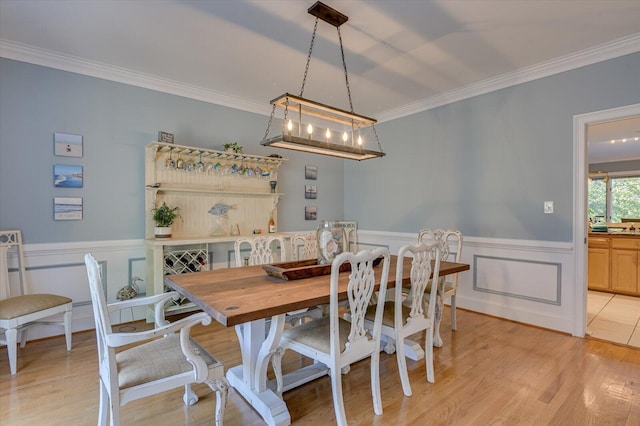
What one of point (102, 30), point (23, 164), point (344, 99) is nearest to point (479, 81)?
point (344, 99)

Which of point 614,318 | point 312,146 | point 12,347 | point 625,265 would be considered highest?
point 312,146

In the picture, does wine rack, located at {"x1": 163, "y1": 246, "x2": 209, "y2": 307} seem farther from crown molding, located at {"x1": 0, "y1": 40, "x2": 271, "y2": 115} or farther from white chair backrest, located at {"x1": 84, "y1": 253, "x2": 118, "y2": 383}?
white chair backrest, located at {"x1": 84, "y1": 253, "x2": 118, "y2": 383}

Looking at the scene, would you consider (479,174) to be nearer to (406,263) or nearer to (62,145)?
(406,263)

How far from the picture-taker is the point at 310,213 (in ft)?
15.8

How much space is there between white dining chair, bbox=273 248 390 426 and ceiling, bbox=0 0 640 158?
1.83 m

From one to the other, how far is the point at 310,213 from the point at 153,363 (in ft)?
11.4

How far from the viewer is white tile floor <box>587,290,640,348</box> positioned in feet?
9.67

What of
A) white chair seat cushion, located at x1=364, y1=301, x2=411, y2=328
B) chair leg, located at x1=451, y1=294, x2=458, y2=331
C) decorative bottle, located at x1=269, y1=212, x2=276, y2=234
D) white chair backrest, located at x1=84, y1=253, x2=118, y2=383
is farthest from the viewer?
decorative bottle, located at x1=269, y1=212, x2=276, y2=234

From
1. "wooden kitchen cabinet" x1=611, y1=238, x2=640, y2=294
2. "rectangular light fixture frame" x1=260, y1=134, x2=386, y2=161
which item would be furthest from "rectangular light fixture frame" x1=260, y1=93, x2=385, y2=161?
"wooden kitchen cabinet" x1=611, y1=238, x2=640, y2=294

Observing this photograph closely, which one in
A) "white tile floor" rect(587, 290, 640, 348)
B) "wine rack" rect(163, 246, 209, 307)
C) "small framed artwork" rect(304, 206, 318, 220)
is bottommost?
"white tile floor" rect(587, 290, 640, 348)

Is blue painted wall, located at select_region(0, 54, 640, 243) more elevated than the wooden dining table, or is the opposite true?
blue painted wall, located at select_region(0, 54, 640, 243)

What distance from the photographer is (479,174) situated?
3.63 metres

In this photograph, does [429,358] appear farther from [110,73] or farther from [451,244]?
[110,73]

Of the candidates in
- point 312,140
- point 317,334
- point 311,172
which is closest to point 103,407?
point 317,334
